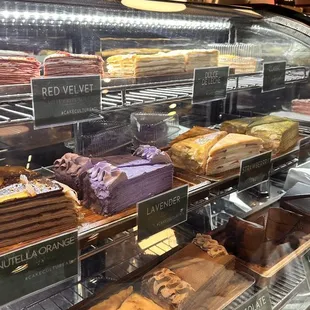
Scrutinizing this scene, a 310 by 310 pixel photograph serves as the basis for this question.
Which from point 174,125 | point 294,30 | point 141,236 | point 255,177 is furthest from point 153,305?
point 294,30

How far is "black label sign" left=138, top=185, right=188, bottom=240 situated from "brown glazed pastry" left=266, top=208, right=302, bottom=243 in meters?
0.60

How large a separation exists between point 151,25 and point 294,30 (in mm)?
655

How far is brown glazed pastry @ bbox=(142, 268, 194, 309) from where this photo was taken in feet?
3.98

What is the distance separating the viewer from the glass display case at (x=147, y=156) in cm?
103

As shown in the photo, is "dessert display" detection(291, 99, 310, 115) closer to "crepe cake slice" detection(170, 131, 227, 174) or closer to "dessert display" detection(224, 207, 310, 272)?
"dessert display" detection(224, 207, 310, 272)

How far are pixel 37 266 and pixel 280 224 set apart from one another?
1.15 meters

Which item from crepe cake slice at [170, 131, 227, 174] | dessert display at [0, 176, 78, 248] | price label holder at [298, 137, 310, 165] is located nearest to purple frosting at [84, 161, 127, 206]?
dessert display at [0, 176, 78, 248]

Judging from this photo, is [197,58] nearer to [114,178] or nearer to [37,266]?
[114,178]

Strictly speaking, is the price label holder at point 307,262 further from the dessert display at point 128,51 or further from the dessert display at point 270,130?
the dessert display at point 128,51

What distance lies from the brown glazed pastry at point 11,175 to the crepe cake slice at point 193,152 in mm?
574

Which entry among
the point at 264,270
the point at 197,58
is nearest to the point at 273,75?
the point at 197,58

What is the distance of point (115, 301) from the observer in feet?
4.05

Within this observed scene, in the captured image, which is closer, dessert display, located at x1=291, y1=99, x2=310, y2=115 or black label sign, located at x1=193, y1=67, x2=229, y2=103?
black label sign, located at x1=193, y1=67, x2=229, y2=103

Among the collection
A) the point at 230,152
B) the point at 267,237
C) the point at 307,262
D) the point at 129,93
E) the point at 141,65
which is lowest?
the point at 307,262
